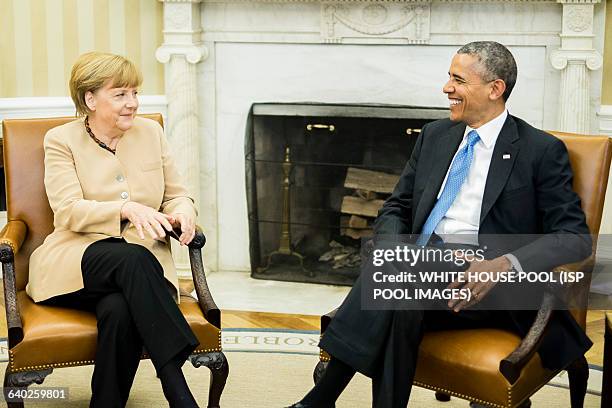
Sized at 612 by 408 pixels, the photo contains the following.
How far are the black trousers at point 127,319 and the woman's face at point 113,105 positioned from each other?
42 cm

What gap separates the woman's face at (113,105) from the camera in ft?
10.5

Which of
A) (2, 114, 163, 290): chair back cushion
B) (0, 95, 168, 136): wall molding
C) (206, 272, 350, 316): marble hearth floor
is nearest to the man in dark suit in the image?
(2, 114, 163, 290): chair back cushion

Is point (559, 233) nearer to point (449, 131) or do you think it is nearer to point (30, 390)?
point (449, 131)

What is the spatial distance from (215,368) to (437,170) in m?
0.93

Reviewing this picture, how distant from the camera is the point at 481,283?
287 cm

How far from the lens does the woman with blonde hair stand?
2.96 meters

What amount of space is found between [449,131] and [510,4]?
66.4 inches

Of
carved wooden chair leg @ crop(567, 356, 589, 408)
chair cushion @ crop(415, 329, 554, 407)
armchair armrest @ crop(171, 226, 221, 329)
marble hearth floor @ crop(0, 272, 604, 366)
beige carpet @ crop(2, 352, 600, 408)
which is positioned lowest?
marble hearth floor @ crop(0, 272, 604, 366)

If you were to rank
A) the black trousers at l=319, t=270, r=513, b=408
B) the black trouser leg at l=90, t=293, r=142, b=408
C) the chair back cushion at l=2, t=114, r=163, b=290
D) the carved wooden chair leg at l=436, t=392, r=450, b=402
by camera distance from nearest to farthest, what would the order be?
1. the black trousers at l=319, t=270, r=513, b=408
2. the black trouser leg at l=90, t=293, r=142, b=408
3. the chair back cushion at l=2, t=114, r=163, b=290
4. the carved wooden chair leg at l=436, t=392, r=450, b=402

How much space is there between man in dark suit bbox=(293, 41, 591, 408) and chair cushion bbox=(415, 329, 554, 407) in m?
0.05

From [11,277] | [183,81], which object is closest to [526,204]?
[11,277]

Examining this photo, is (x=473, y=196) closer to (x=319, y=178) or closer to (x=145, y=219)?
(x=145, y=219)

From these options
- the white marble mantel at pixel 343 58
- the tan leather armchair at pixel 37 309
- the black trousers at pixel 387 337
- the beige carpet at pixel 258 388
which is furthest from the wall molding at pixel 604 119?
the tan leather armchair at pixel 37 309

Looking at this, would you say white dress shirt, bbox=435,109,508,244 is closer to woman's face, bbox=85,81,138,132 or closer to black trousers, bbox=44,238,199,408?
black trousers, bbox=44,238,199,408
